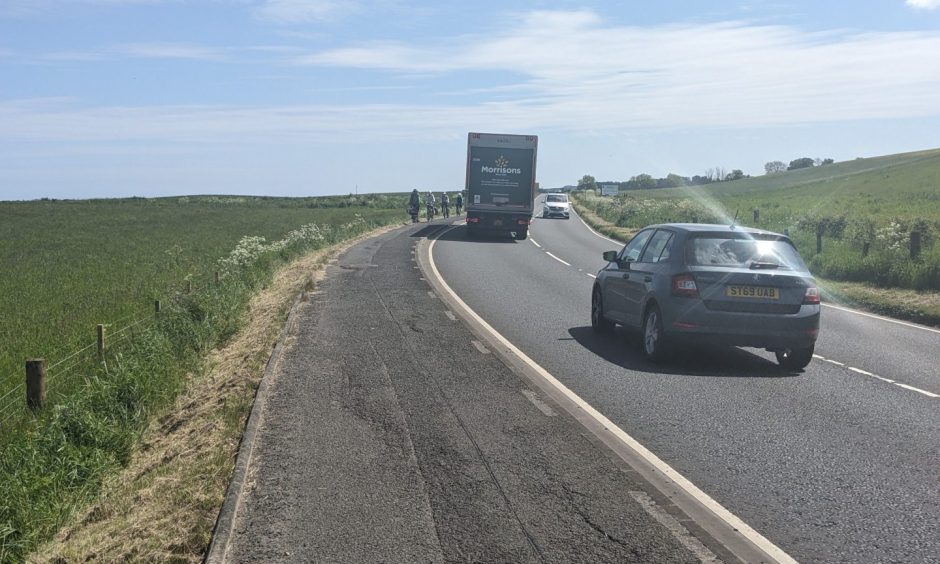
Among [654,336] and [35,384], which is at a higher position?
[654,336]

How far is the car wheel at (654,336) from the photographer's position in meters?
10.4

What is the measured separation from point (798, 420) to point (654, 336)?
295 cm

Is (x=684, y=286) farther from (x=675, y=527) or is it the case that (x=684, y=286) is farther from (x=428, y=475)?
(x=675, y=527)

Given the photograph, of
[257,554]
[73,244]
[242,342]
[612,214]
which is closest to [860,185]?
[612,214]

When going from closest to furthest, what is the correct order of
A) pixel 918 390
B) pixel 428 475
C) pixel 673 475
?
pixel 428 475 < pixel 673 475 < pixel 918 390

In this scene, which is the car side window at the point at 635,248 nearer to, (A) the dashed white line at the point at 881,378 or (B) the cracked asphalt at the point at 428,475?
(A) the dashed white line at the point at 881,378

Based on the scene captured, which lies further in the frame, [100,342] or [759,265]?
[100,342]

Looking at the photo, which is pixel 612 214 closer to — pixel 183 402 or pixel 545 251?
pixel 545 251

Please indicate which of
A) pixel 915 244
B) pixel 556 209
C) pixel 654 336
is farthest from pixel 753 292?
pixel 556 209

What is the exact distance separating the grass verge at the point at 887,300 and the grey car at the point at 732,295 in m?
6.18

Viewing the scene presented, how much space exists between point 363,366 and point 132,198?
10261 cm

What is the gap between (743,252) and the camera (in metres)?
10.5

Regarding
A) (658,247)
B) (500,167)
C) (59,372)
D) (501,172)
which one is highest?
(500,167)

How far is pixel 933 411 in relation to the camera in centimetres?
833
